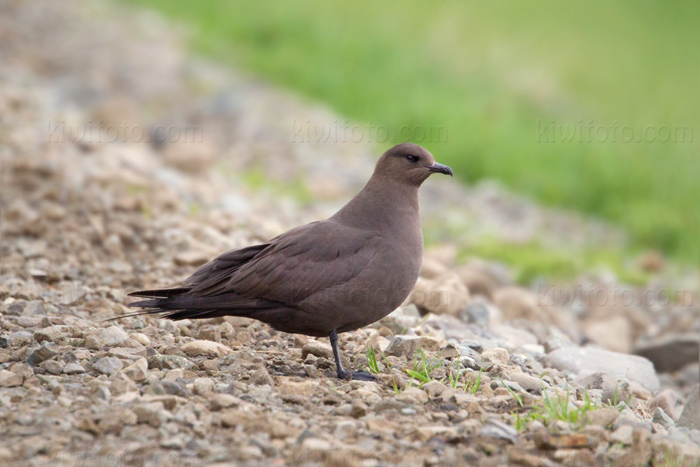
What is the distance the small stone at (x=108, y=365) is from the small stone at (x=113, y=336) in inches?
14.5

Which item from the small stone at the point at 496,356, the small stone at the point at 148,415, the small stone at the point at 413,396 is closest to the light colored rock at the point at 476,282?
the small stone at the point at 496,356

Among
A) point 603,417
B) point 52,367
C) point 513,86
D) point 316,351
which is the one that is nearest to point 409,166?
point 316,351

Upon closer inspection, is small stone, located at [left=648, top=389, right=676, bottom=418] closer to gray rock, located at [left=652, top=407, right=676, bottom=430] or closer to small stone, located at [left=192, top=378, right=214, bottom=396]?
gray rock, located at [left=652, top=407, right=676, bottom=430]

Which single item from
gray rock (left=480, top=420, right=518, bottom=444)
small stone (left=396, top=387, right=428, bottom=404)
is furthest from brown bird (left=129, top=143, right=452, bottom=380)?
gray rock (left=480, top=420, right=518, bottom=444)

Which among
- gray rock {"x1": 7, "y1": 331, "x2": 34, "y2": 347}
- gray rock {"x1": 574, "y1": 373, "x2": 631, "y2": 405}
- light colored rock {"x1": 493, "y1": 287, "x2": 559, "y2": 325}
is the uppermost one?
gray rock {"x1": 574, "y1": 373, "x2": 631, "y2": 405}

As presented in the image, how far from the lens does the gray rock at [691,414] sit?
4.74m

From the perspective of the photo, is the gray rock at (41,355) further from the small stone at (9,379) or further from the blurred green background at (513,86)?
the blurred green background at (513,86)

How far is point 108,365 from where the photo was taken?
4125 millimetres

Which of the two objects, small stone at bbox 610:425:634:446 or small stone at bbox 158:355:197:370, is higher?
small stone at bbox 610:425:634:446

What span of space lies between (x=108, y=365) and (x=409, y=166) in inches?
84.7

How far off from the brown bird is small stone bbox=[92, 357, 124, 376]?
0.39 meters

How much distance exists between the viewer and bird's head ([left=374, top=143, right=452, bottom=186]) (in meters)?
5.04

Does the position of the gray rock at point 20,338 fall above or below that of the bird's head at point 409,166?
below

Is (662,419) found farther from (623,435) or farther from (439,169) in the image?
(439,169)
